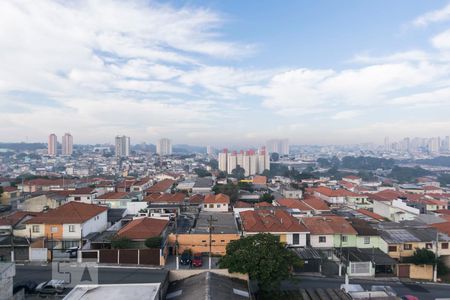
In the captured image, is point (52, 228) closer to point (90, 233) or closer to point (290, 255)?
point (90, 233)

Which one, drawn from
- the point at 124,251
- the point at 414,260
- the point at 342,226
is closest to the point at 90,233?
the point at 124,251

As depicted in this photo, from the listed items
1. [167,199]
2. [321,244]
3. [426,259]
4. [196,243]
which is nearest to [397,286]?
[426,259]

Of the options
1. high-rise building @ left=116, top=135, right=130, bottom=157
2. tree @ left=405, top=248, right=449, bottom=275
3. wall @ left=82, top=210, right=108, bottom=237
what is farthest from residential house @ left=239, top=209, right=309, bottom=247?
high-rise building @ left=116, top=135, right=130, bottom=157

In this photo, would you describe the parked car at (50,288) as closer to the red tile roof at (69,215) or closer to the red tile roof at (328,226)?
the red tile roof at (69,215)

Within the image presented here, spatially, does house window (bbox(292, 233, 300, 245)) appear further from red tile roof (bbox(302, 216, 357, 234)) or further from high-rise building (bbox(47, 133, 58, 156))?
high-rise building (bbox(47, 133, 58, 156))

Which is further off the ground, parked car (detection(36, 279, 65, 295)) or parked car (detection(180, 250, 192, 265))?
parked car (detection(36, 279, 65, 295))

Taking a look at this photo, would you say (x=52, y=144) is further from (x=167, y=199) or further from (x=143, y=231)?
(x=143, y=231)
